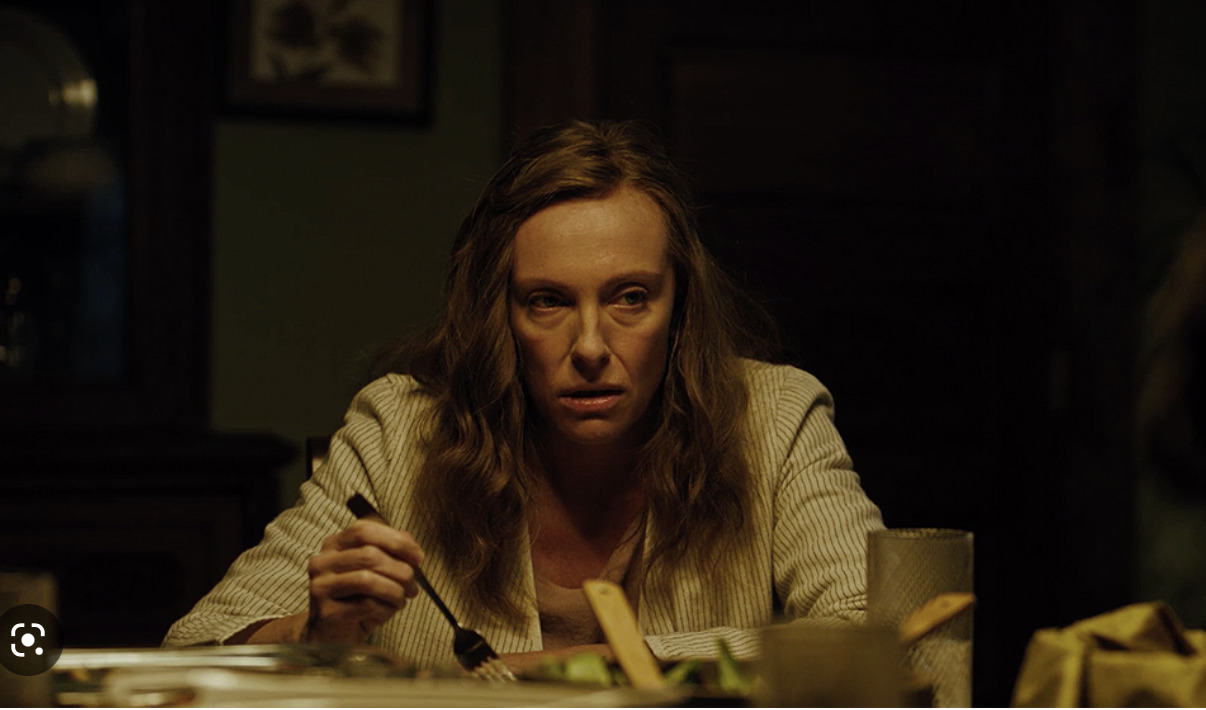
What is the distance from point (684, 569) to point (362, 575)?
0.58m

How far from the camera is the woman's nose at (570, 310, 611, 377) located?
1489 millimetres

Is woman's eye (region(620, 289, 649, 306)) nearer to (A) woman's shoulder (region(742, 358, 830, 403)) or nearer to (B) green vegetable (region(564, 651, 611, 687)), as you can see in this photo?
(A) woman's shoulder (region(742, 358, 830, 403))

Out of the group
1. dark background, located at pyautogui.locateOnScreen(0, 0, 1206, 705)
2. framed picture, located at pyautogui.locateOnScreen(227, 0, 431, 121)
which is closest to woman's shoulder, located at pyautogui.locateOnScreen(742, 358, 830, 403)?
dark background, located at pyautogui.locateOnScreen(0, 0, 1206, 705)

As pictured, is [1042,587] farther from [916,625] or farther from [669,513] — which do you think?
[916,625]

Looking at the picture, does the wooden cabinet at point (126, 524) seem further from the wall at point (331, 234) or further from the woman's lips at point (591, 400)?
the woman's lips at point (591, 400)

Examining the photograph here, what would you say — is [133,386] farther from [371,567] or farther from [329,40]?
[371,567]

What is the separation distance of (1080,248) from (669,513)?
1.79 m

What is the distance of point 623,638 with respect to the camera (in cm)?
90

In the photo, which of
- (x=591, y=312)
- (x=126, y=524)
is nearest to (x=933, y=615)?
(x=591, y=312)

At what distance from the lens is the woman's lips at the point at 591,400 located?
1.51 metres

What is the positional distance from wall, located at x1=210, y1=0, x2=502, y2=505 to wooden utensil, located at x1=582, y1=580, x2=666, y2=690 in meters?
1.93

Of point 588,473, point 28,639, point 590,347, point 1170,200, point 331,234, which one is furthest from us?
point 1170,200

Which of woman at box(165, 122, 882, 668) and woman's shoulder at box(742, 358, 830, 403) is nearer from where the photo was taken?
woman at box(165, 122, 882, 668)

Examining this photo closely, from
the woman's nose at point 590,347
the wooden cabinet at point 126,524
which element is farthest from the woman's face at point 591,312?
the wooden cabinet at point 126,524
